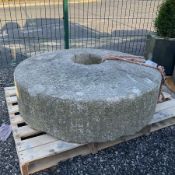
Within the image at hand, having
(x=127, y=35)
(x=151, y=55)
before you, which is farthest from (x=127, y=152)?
(x=127, y=35)

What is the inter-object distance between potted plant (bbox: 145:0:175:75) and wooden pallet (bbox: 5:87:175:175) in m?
1.41

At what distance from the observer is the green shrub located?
417cm

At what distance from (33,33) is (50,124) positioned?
490 centimetres

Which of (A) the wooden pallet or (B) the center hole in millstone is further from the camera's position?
(B) the center hole in millstone

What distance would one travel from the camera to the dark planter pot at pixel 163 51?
4.19m

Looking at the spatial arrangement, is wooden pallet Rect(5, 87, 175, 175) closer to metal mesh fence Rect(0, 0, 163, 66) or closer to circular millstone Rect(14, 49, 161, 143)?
circular millstone Rect(14, 49, 161, 143)

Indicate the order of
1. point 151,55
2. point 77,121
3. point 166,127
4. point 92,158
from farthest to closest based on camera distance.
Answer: point 151,55 → point 166,127 → point 92,158 → point 77,121

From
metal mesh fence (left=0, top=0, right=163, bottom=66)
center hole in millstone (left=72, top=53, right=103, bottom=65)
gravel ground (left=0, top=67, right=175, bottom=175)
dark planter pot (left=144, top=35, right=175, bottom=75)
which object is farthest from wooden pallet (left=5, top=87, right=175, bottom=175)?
metal mesh fence (left=0, top=0, right=163, bottom=66)

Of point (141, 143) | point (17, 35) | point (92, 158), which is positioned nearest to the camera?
point (92, 158)

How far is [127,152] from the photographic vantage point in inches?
110

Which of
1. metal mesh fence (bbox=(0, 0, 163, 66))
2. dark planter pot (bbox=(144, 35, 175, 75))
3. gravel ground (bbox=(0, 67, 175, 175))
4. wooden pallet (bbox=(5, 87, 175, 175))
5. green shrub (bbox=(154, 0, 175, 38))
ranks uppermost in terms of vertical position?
green shrub (bbox=(154, 0, 175, 38))

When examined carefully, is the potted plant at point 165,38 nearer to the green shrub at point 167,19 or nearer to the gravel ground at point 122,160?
the green shrub at point 167,19

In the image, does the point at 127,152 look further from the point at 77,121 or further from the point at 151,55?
the point at 151,55

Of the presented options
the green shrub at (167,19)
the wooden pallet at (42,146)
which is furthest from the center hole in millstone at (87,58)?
the green shrub at (167,19)
